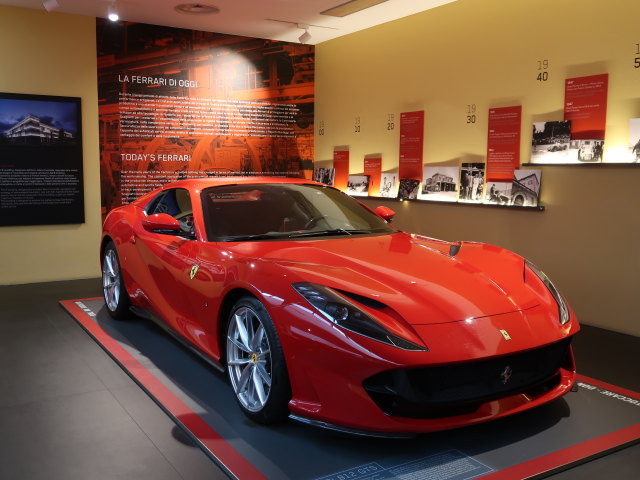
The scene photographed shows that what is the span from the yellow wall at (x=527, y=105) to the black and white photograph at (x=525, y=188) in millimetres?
86

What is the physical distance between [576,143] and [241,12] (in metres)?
3.66

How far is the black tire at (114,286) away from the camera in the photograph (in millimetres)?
4328

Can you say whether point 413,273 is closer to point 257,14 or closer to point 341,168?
point 257,14

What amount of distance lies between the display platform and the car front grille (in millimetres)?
241

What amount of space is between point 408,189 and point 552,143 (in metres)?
1.84

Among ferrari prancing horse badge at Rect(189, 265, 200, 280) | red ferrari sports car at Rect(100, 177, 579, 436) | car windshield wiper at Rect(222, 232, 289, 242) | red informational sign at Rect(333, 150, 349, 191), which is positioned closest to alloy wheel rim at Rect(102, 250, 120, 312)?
red ferrari sports car at Rect(100, 177, 579, 436)

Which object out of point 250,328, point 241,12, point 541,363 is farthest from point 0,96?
point 541,363

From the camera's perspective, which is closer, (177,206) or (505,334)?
(505,334)

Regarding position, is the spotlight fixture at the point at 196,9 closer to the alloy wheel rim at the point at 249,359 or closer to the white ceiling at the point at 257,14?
the white ceiling at the point at 257,14

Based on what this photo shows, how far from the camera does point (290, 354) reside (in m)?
2.38

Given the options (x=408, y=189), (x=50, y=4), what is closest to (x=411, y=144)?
(x=408, y=189)

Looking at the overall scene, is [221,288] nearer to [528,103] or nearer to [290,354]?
[290,354]

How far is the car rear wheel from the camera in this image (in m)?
2.46

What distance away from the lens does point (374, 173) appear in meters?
7.01
